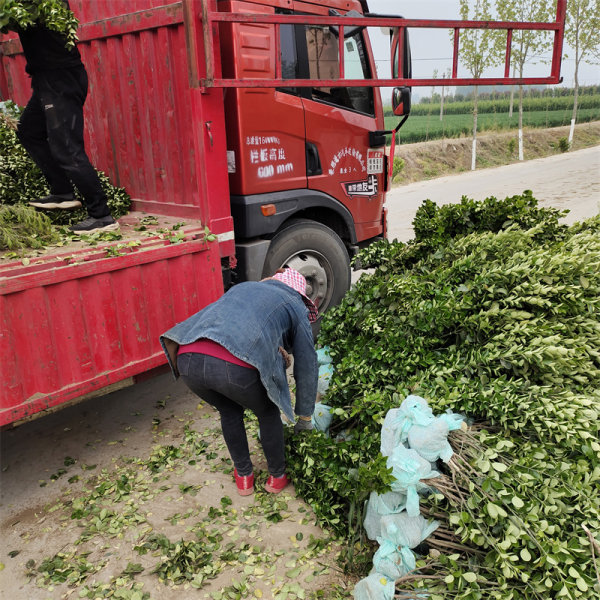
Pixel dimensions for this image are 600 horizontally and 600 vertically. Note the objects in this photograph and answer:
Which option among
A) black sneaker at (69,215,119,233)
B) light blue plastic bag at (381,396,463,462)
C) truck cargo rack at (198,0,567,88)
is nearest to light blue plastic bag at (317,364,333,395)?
light blue plastic bag at (381,396,463,462)

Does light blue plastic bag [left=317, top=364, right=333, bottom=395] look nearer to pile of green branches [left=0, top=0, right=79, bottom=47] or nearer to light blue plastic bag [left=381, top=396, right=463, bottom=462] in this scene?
light blue plastic bag [left=381, top=396, right=463, bottom=462]

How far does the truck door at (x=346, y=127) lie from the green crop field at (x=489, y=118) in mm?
20635

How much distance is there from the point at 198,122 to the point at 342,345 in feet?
6.37

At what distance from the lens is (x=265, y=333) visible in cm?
295

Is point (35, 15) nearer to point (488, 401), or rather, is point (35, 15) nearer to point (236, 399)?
point (236, 399)

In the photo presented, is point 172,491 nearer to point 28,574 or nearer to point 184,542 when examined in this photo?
point 184,542

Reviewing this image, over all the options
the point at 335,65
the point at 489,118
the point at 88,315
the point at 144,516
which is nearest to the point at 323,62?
the point at 335,65

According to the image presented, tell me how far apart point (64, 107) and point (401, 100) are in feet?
9.34

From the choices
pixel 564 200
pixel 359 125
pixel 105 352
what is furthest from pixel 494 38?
pixel 105 352

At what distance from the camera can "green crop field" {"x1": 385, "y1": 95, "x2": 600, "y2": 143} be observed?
86.0 feet

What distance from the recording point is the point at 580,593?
2.28 metres

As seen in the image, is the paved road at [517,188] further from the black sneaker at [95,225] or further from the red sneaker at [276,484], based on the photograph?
the red sneaker at [276,484]

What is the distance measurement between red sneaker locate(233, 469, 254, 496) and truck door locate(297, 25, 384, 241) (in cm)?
270

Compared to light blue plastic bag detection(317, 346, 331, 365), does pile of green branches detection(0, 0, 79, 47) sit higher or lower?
higher
